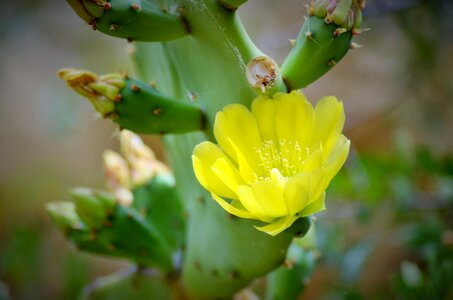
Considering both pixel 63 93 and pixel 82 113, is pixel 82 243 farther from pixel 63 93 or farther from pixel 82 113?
pixel 82 113

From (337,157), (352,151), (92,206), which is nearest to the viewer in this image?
(337,157)

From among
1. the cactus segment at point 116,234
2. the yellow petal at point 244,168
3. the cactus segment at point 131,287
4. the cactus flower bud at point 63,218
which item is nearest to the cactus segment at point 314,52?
the yellow petal at point 244,168

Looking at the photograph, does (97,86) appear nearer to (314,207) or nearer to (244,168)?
(244,168)

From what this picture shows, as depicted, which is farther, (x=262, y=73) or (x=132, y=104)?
(x=132, y=104)

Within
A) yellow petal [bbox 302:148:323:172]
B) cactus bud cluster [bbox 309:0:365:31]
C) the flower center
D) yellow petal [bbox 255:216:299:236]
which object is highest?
cactus bud cluster [bbox 309:0:365:31]

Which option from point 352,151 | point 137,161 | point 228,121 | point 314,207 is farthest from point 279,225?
point 352,151

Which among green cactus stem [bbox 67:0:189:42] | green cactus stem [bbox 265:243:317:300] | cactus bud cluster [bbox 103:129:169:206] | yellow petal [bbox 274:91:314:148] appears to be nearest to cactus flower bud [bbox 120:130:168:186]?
cactus bud cluster [bbox 103:129:169:206]

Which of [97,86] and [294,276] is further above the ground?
[97,86]

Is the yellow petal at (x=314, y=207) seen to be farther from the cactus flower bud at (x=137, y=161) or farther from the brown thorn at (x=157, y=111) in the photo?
the cactus flower bud at (x=137, y=161)

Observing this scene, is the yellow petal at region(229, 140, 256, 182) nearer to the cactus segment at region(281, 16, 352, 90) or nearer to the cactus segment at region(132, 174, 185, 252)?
the cactus segment at region(281, 16, 352, 90)
